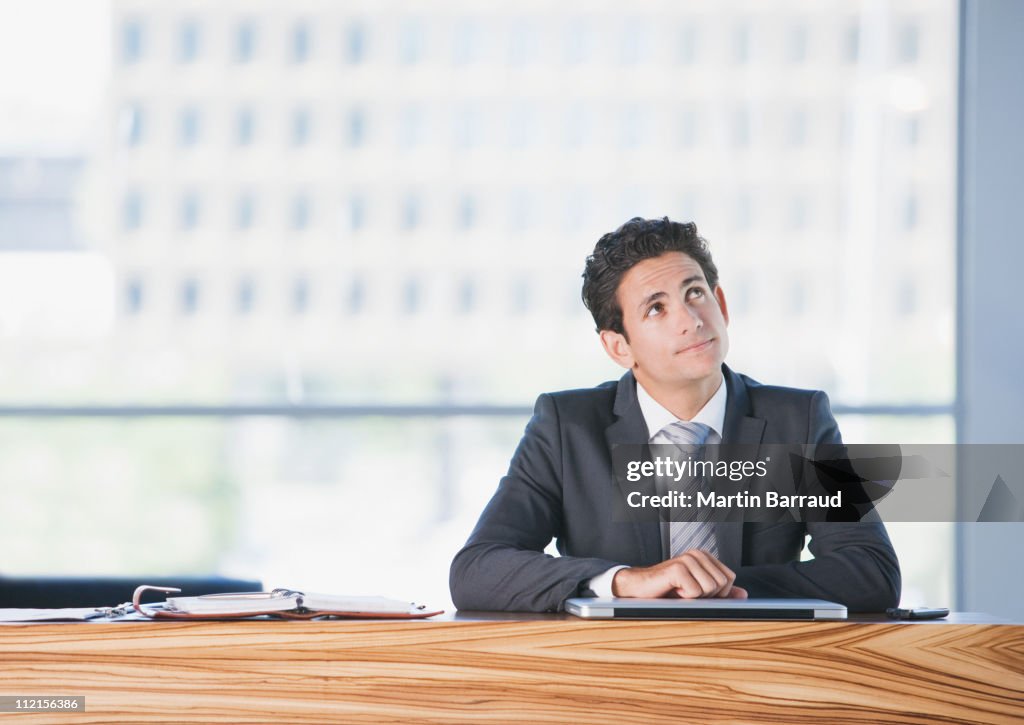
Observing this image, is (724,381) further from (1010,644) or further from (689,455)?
(1010,644)

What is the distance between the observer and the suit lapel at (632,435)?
6.81 ft

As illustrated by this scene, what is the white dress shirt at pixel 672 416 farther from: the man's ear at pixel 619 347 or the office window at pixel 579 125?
the office window at pixel 579 125

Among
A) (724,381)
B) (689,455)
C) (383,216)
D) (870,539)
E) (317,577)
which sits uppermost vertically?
(383,216)

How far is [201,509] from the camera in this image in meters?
4.03

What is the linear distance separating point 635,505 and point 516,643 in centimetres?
46

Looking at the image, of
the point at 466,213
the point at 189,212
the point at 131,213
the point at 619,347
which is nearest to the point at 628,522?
the point at 619,347

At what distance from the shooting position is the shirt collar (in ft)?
7.05

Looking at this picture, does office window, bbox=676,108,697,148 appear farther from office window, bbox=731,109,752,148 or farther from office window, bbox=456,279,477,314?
office window, bbox=456,279,477,314

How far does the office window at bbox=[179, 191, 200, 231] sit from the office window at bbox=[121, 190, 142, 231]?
0.15 metres

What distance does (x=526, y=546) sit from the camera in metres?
2.04

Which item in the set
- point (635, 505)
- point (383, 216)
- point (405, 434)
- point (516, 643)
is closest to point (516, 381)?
point (405, 434)

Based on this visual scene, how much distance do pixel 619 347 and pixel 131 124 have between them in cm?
253

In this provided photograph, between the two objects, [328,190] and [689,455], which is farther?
[328,190]

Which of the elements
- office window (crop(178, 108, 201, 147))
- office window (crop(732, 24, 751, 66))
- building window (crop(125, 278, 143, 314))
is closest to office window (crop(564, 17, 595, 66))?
office window (crop(732, 24, 751, 66))
